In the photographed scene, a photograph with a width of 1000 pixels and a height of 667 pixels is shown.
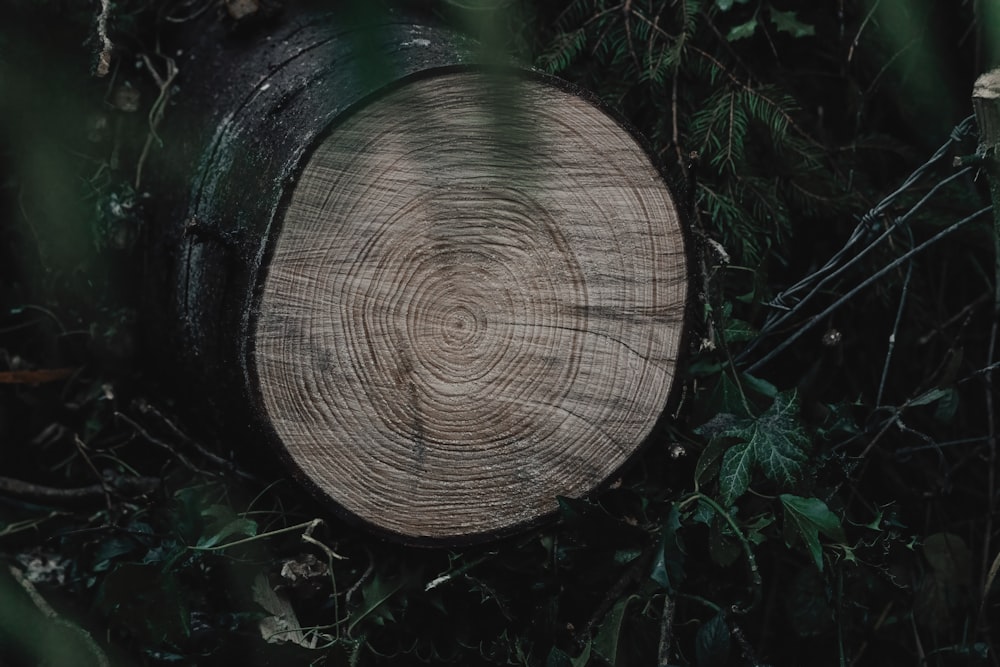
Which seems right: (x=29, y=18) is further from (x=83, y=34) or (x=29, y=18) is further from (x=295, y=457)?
(x=295, y=457)

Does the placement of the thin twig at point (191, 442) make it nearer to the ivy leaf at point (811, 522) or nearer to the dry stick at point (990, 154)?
the ivy leaf at point (811, 522)

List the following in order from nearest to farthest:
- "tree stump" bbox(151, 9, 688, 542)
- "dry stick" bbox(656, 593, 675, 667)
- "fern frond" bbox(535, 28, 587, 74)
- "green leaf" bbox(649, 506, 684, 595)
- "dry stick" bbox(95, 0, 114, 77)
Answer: "tree stump" bbox(151, 9, 688, 542), "green leaf" bbox(649, 506, 684, 595), "dry stick" bbox(656, 593, 675, 667), "dry stick" bbox(95, 0, 114, 77), "fern frond" bbox(535, 28, 587, 74)

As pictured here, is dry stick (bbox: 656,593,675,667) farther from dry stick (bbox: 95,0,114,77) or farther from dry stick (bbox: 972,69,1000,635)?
dry stick (bbox: 95,0,114,77)

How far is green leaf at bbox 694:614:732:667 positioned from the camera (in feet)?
A: 4.07

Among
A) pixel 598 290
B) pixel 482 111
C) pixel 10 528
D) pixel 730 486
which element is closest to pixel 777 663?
pixel 730 486

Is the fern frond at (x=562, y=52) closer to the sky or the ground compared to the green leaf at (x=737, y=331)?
closer to the sky

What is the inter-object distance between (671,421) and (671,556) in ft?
0.94

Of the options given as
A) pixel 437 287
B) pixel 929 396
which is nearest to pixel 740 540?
pixel 929 396

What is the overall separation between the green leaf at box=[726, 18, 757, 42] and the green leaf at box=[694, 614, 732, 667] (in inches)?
38.6

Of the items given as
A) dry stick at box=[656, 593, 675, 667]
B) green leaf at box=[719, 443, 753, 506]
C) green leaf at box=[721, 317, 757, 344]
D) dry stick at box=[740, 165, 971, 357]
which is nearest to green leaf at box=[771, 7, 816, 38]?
dry stick at box=[740, 165, 971, 357]

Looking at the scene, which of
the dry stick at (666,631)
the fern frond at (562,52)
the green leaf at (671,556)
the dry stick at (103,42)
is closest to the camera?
the green leaf at (671,556)

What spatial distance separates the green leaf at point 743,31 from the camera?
155 centimetres

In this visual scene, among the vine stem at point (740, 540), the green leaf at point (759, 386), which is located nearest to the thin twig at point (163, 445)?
the vine stem at point (740, 540)

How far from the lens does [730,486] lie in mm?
1288
